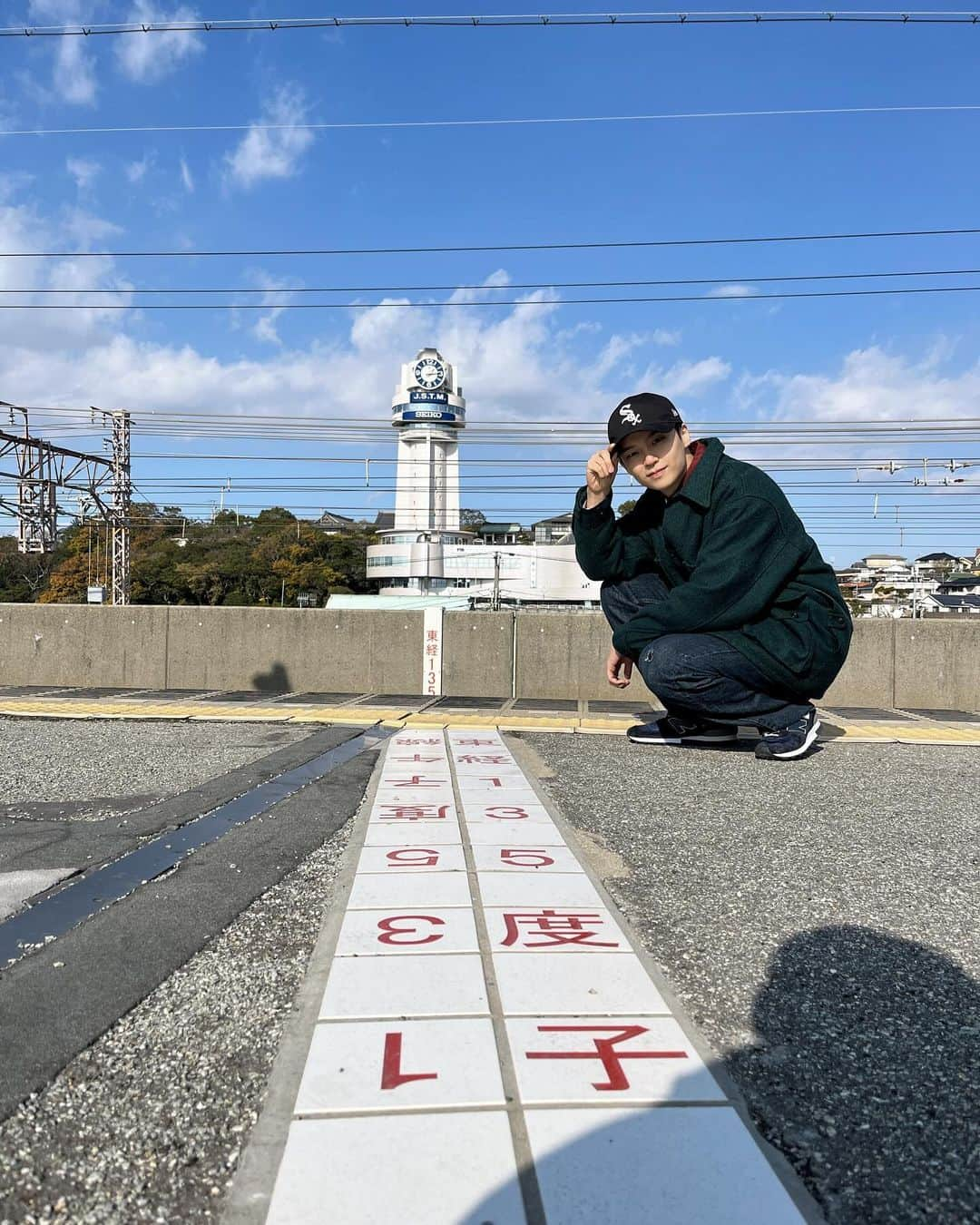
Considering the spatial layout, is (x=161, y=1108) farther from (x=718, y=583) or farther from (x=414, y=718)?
(x=414, y=718)

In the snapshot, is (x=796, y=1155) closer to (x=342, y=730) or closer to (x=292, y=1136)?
(x=292, y=1136)

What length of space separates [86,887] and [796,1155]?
3.21 meters

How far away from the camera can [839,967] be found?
3117 mm

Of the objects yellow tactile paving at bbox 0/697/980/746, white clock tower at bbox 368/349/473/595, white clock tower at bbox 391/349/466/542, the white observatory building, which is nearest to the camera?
yellow tactile paving at bbox 0/697/980/746

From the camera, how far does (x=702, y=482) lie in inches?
92.4

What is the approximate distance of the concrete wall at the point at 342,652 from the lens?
1576 cm

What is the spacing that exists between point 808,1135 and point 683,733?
4.15 feet

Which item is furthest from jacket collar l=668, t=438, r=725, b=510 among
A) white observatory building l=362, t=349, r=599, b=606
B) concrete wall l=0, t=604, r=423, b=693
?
white observatory building l=362, t=349, r=599, b=606

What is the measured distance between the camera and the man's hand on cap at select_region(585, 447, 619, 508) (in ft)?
7.62

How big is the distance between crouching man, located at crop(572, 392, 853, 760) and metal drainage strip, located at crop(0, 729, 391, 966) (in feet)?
8.20

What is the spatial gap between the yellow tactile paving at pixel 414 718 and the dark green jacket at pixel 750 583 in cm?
826

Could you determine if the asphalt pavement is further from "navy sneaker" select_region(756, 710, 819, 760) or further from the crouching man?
"navy sneaker" select_region(756, 710, 819, 760)

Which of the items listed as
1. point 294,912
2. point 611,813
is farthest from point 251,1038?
point 611,813

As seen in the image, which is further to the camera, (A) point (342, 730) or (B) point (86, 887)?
(A) point (342, 730)
